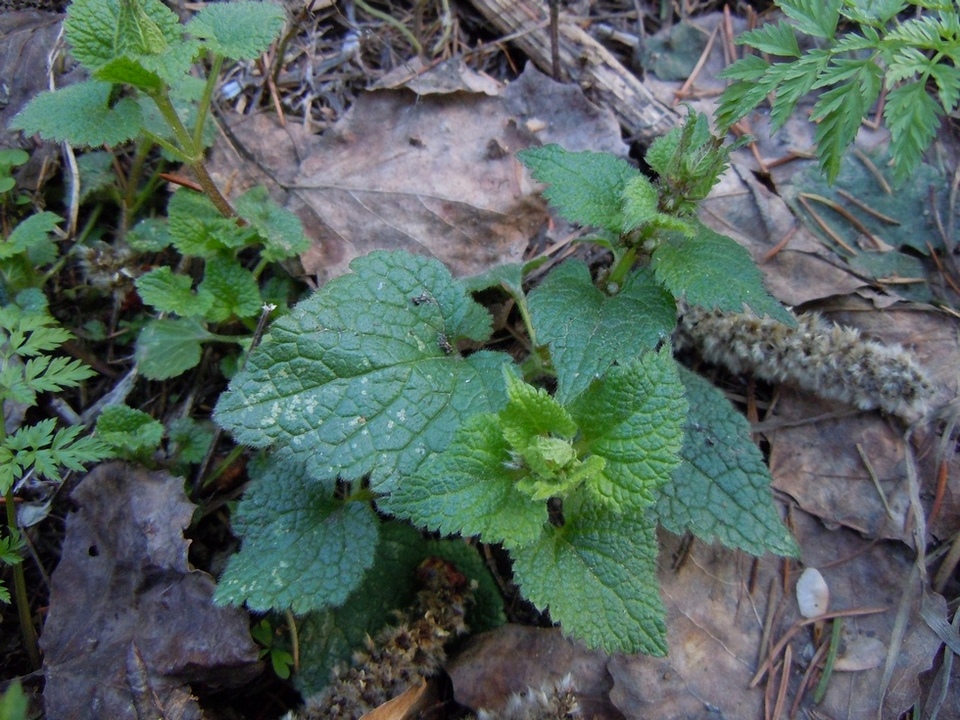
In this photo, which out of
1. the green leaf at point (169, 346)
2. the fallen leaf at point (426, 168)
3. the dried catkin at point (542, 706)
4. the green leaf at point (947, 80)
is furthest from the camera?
the fallen leaf at point (426, 168)

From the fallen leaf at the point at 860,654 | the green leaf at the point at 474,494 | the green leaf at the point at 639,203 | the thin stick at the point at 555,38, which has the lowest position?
the fallen leaf at the point at 860,654

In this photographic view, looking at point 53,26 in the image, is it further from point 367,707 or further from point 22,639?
point 367,707

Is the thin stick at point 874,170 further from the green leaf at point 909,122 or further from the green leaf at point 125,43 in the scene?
the green leaf at point 125,43

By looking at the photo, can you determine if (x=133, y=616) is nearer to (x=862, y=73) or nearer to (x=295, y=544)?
(x=295, y=544)

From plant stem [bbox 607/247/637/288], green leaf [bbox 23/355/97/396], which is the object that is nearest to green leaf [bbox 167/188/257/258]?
green leaf [bbox 23/355/97/396]

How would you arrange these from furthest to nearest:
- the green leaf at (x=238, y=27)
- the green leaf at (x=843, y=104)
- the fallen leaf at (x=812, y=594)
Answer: the fallen leaf at (x=812, y=594), the green leaf at (x=238, y=27), the green leaf at (x=843, y=104)

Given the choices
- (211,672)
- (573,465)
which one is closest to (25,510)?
(211,672)

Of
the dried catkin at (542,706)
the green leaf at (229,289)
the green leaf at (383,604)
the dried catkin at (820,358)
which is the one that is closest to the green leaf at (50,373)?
the green leaf at (229,289)
